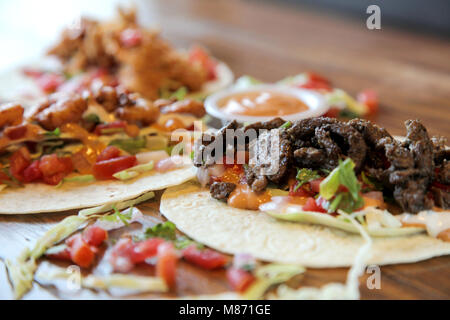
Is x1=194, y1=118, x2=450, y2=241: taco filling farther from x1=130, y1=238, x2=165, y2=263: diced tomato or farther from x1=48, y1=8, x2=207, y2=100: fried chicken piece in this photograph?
x1=48, y1=8, x2=207, y2=100: fried chicken piece

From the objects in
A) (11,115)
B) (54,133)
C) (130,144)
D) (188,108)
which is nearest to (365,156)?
(188,108)

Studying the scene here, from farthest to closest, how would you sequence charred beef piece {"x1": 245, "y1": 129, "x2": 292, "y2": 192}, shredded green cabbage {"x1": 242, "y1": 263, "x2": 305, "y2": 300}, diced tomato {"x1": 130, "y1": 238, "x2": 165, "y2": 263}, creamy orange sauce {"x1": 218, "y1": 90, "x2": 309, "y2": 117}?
1. creamy orange sauce {"x1": 218, "y1": 90, "x2": 309, "y2": 117}
2. charred beef piece {"x1": 245, "y1": 129, "x2": 292, "y2": 192}
3. diced tomato {"x1": 130, "y1": 238, "x2": 165, "y2": 263}
4. shredded green cabbage {"x1": 242, "y1": 263, "x2": 305, "y2": 300}

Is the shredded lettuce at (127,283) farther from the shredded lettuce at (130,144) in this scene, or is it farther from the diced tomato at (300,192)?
the shredded lettuce at (130,144)

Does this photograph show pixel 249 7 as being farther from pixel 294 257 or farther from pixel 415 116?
pixel 294 257

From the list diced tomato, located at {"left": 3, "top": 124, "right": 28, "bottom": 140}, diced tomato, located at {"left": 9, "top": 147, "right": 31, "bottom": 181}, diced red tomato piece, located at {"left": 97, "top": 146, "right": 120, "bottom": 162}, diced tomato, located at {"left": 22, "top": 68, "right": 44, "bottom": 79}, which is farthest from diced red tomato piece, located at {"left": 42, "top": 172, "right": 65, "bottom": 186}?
diced tomato, located at {"left": 22, "top": 68, "right": 44, "bottom": 79}

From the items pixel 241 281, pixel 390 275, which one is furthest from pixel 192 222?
pixel 390 275

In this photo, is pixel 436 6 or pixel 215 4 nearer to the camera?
pixel 436 6
